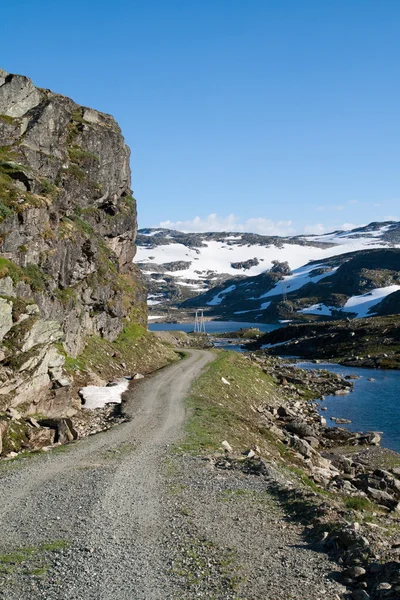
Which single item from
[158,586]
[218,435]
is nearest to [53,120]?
[218,435]

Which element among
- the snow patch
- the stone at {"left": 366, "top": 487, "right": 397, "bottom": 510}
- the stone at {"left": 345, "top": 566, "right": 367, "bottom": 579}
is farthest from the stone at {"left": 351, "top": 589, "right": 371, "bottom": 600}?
the snow patch

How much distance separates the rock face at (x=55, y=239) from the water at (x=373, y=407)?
80.0 feet

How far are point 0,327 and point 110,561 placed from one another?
1751 centimetres

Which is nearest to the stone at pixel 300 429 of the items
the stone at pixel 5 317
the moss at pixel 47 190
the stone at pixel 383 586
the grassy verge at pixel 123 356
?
the grassy verge at pixel 123 356

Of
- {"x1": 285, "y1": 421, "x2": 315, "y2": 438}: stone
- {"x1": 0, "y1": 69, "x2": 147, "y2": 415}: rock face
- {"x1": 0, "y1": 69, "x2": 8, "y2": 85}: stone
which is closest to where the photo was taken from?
{"x1": 0, "y1": 69, "x2": 147, "y2": 415}: rock face

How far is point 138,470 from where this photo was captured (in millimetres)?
19594

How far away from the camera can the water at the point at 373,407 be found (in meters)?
42.3

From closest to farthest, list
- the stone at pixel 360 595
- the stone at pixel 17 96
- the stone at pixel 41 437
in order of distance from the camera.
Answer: the stone at pixel 360 595, the stone at pixel 41 437, the stone at pixel 17 96

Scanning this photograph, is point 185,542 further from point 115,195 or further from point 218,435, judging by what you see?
point 115,195

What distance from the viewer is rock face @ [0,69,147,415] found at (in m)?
27.6

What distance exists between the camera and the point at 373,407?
52344 millimetres

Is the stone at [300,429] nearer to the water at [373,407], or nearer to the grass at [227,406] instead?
the grass at [227,406]

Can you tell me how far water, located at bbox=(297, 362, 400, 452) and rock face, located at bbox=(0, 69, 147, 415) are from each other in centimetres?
2439

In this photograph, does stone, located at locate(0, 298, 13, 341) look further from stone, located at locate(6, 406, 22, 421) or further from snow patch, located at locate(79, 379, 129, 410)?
snow patch, located at locate(79, 379, 129, 410)
